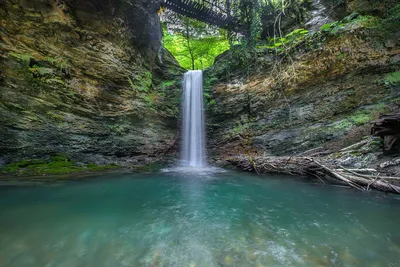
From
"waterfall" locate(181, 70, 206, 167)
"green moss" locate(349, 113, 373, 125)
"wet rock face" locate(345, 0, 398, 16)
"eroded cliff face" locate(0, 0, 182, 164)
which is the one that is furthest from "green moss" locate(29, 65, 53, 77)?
"wet rock face" locate(345, 0, 398, 16)

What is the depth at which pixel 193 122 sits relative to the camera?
11219 mm

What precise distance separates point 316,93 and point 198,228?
7361 millimetres

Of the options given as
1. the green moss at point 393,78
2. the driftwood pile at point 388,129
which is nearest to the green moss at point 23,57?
the driftwood pile at point 388,129

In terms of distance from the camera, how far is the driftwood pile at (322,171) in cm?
391

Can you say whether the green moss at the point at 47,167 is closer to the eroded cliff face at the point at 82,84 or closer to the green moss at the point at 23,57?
the eroded cliff face at the point at 82,84

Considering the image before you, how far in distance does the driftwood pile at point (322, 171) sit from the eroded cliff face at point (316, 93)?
44.3 inches

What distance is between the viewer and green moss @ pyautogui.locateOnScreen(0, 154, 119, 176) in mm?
5539

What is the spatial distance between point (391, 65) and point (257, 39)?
6042mm

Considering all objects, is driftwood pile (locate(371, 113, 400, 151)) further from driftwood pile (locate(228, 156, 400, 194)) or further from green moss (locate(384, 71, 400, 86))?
green moss (locate(384, 71, 400, 86))

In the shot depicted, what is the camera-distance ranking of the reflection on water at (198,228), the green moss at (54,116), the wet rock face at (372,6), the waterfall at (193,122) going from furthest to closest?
the waterfall at (193,122)
the wet rock face at (372,6)
the green moss at (54,116)
the reflection on water at (198,228)

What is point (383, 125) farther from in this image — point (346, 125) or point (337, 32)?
point (337, 32)

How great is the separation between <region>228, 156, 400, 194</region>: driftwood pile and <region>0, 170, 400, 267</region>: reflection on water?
0.26m

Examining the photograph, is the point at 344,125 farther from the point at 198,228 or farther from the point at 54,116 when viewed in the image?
the point at 54,116

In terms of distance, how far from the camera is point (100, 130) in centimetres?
767
